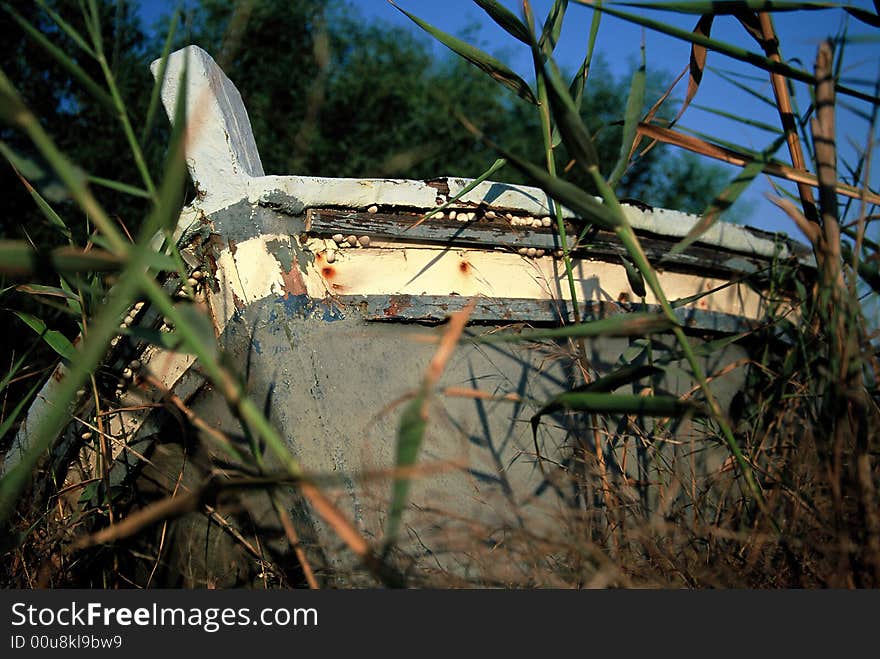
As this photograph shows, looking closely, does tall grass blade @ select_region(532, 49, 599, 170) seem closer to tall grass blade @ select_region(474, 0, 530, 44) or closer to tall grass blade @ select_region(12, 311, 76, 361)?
tall grass blade @ select_region(474, 0, 530, 44)

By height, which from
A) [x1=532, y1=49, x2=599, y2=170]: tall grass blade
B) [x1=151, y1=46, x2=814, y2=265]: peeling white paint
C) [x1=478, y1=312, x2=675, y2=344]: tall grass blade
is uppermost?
[x1=151, y1=46, x2=814, y2=265]: peeling white paint

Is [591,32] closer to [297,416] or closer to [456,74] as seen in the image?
[297,416]

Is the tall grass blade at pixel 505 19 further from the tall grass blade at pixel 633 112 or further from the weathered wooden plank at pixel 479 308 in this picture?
the weathered wooden plank at pixel 479 308

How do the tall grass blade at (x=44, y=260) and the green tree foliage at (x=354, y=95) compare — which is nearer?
the tall grass blade at (x=44, y=260)

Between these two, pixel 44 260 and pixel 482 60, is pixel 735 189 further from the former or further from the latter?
pixel 44 260

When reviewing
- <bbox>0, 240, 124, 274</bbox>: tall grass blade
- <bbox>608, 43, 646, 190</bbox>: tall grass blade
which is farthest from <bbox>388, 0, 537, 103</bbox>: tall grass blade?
<bbox>0, 240, 124, 274</bbox>: tall grass blade

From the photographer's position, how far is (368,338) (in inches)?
74.9

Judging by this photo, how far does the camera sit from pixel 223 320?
192 centimetres

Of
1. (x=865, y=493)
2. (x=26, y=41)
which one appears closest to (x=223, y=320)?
(x=865, y=493)

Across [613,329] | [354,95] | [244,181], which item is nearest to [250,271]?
[244,181]

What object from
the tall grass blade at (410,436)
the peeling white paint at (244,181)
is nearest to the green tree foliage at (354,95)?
the peeling white paint at (244,181)

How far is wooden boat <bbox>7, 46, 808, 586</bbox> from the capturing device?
1.83 m

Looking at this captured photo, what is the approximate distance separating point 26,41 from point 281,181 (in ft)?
23.5

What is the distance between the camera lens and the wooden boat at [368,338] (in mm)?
1835
